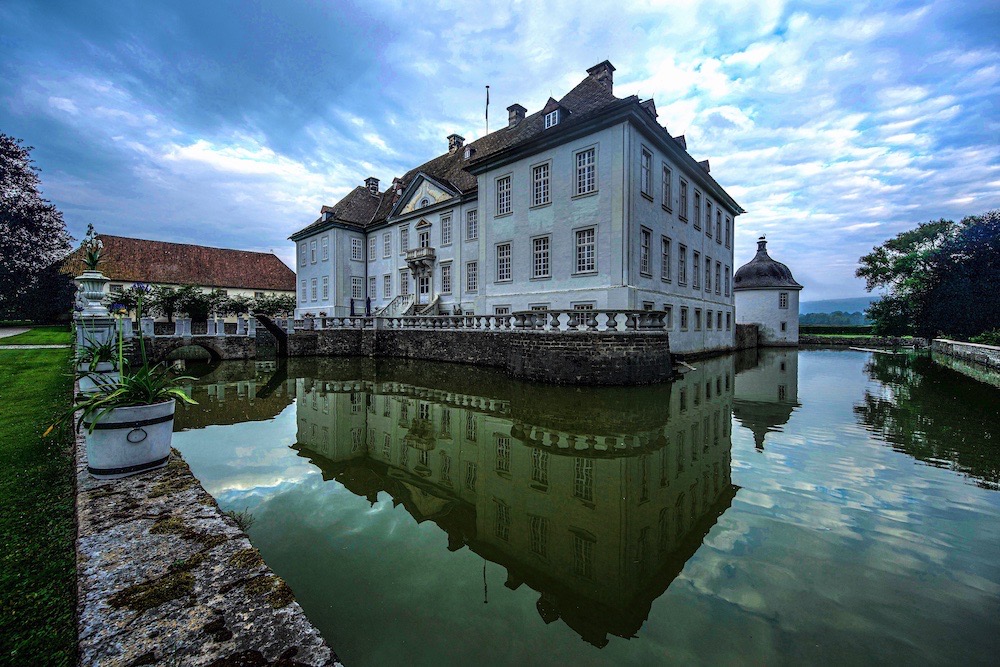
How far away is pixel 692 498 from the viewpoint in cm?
454

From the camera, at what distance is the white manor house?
18.0 metres

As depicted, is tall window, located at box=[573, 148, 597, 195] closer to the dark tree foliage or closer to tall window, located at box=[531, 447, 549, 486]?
tall window, located at box=[531, 447, 549, 486]

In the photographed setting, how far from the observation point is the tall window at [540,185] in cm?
2055

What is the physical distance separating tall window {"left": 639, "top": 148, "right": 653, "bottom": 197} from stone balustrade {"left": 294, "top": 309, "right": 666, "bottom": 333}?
639 centimetres

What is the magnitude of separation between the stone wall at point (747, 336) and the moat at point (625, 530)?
85.5 feet

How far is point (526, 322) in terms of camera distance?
14.9 m

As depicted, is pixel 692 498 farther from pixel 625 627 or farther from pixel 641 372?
pixel 641 372

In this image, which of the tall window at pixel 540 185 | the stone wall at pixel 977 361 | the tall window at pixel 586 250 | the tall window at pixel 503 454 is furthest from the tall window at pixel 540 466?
the tall window at pixel 540 185

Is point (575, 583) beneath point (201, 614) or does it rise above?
Result: beneath

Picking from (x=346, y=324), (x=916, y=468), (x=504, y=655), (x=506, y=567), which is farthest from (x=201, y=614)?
(x=346, y=324)

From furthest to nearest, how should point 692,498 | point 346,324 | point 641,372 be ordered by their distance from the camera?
point 346,324 < point 641,372 < point 692,498

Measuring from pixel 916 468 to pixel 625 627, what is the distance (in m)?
5.56

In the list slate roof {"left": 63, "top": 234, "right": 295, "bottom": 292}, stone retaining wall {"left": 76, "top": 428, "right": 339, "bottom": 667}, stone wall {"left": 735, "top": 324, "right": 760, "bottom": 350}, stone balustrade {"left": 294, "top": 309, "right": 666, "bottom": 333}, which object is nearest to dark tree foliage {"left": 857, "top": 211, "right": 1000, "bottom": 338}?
stone wall {"left": 735, "top": 324, "right": 760, "bottom": 350}

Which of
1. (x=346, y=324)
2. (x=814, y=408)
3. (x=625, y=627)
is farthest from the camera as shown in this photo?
(x=346, y=324)
